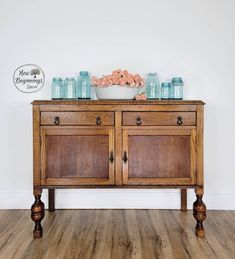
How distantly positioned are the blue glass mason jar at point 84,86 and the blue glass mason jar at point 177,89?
0.64m

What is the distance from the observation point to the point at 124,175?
2.40 metres

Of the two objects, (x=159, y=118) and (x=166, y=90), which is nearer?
(x=159, y=118)

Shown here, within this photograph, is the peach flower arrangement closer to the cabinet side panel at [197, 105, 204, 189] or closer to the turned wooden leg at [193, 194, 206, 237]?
the cabinet side panel at [197, 105, 204, 189]

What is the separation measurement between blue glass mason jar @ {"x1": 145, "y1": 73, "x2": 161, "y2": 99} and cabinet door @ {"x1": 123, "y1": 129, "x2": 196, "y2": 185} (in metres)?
0.52

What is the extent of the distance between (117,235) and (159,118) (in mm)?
807

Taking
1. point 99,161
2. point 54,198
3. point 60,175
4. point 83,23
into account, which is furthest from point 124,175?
point 83,23

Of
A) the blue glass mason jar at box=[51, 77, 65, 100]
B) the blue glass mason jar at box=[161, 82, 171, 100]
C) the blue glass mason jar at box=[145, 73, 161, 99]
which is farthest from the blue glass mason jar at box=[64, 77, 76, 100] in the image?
the blue glass mason jar at box=[161, 82, 171, 100]

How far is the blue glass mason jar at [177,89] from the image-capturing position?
8.91 ft

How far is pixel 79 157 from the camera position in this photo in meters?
2.41

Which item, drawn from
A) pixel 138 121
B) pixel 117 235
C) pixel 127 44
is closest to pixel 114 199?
pixel 117 235

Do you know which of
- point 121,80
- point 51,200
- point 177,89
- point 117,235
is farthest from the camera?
point 51,200

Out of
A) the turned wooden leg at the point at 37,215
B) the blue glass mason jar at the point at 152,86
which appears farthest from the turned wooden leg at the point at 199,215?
the turned wooden leg at the point at 37,215

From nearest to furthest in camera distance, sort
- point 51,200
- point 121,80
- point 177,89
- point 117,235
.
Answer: point 117,235, point 121,80, point 177,89, point 51,200

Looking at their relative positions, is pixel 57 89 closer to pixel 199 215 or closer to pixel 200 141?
pixel 200 141
